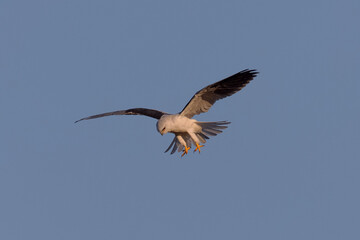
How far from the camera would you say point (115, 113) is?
58.4 ft

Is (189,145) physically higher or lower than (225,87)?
lower

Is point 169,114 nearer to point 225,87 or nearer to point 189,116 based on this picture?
point 189,116

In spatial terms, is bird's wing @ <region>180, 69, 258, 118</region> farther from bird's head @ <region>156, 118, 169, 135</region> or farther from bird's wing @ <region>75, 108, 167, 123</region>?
bird's wing @ <region>75, 108, 167, 123</region>

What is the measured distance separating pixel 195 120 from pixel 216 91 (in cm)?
82

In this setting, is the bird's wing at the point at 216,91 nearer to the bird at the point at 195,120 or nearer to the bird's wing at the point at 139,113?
the bird at the point at 195,120

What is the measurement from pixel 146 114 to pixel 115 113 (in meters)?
1.07

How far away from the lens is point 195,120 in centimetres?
1573

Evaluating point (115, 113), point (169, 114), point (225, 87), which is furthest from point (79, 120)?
point (225, 87)

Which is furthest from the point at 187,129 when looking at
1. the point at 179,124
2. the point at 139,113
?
the point at 139,113

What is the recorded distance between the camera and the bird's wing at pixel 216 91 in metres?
15.2

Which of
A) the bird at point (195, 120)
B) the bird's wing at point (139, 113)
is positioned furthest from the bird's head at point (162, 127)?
the bird's wing at point (139, 113)

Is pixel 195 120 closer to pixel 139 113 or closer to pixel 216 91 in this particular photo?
pixel 216 91

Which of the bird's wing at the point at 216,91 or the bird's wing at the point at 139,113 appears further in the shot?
the bird's wing at the point at 139,113

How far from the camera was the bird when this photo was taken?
15234 mm
